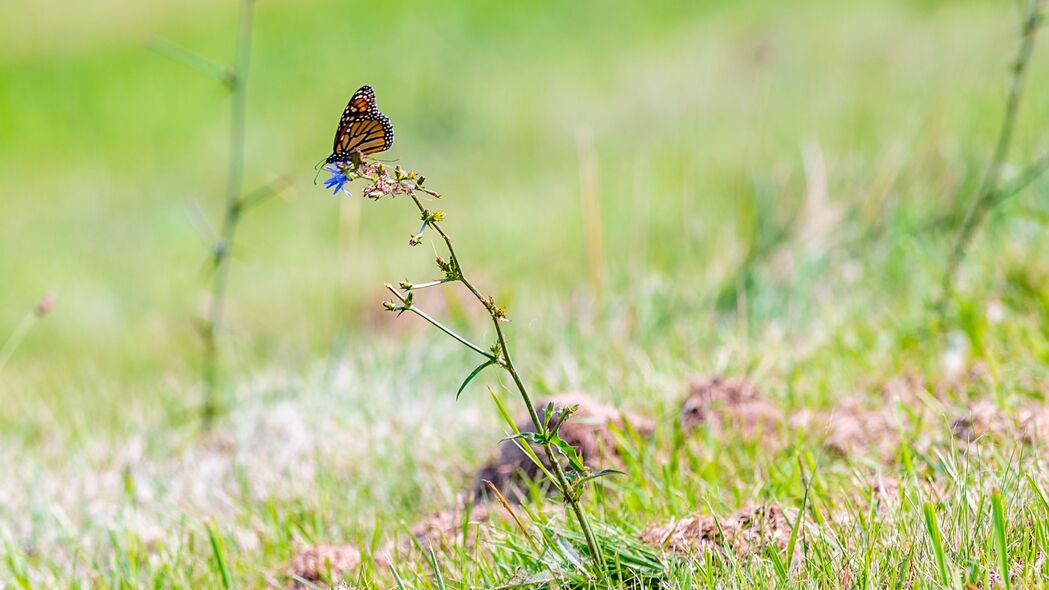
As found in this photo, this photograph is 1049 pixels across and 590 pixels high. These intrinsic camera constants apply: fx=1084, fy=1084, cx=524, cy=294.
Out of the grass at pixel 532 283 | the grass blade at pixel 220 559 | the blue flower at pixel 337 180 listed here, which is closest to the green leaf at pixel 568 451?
the grass at pixel 532 283

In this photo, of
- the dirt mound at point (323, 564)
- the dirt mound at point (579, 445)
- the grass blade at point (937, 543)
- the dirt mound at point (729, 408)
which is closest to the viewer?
the grass blade at point (937, 543)

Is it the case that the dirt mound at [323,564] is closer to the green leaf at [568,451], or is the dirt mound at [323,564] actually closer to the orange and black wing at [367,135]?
the green leaf at [568,451]

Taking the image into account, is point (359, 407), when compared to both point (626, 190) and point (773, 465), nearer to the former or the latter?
point (773, 465)

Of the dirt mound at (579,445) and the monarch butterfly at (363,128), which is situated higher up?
the monarch butterfly at (363,128)

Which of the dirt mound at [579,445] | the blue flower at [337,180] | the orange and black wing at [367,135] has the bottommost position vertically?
the blue flower at [337,180]

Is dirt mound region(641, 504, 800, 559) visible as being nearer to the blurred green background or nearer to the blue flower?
the blue flower

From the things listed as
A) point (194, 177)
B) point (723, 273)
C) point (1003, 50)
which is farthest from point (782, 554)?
point (194, 177)

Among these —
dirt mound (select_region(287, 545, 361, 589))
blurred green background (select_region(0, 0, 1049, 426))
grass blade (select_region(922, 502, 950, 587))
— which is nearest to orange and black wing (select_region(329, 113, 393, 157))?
dirt mound (select_region(287, 545, 361, 589))

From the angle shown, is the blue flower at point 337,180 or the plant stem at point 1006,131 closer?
the blue flower at point 337,180
